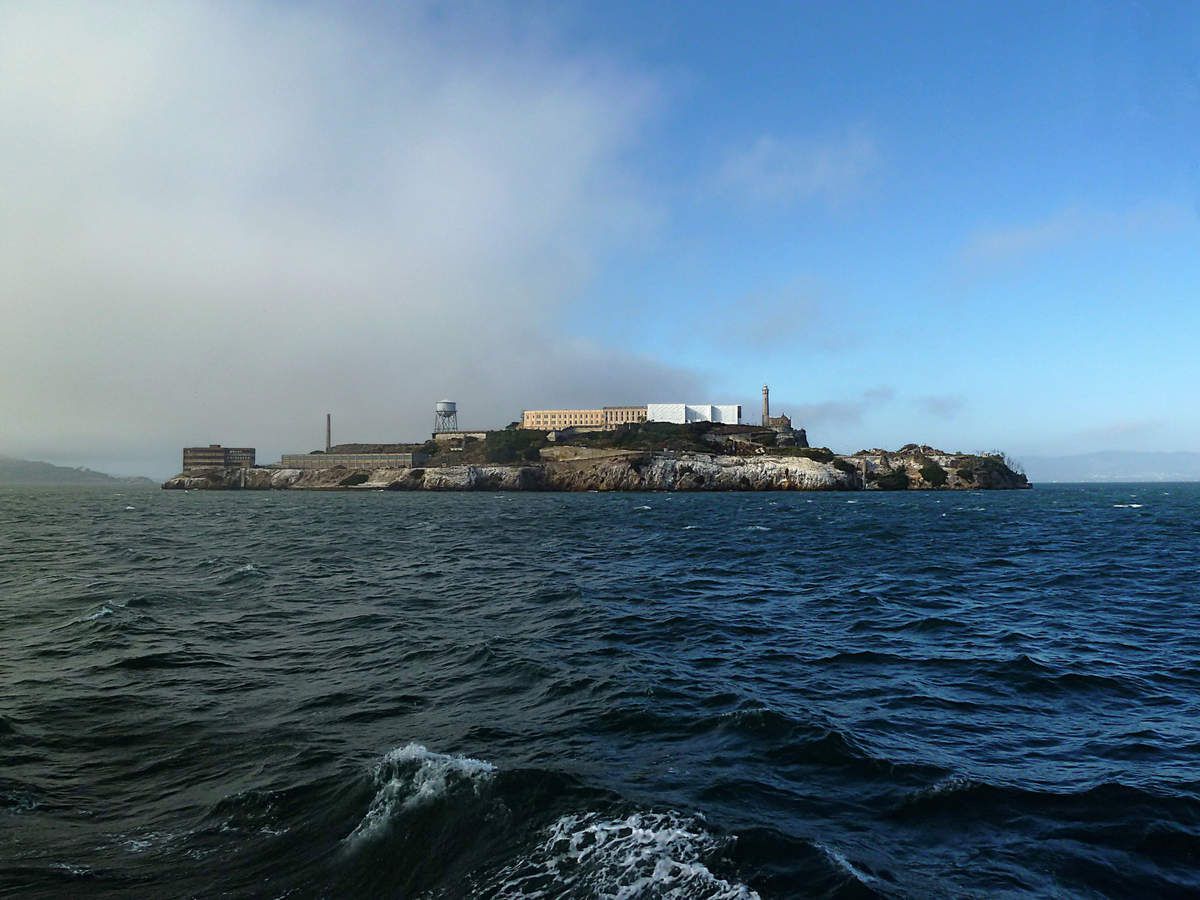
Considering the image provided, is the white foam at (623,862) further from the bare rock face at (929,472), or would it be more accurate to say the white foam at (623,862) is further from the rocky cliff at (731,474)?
the bare rock face at (929,472)

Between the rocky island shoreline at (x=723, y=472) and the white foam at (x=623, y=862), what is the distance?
532ft

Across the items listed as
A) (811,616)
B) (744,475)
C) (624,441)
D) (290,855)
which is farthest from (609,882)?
(624,441)

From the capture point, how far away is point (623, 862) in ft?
28.3

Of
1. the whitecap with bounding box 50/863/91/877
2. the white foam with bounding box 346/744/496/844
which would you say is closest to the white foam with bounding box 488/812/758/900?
the white foam with bounding box 346/744/496/844

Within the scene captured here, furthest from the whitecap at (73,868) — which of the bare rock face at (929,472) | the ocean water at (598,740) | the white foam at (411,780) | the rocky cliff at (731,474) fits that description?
the bare rock face at (929,472)

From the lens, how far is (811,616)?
2470 centimetres

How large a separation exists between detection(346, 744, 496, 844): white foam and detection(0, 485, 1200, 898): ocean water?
0.16 feet

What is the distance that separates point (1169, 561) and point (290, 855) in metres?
47.1

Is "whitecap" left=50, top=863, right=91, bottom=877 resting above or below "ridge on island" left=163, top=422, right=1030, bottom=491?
below

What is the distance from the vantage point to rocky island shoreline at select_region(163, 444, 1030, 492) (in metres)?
172

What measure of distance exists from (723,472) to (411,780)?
16529 cm

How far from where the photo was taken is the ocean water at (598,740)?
343 inches

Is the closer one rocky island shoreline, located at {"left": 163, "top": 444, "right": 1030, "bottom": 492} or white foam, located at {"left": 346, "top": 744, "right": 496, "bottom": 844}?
white foam, located at {"left": 346, "top": 744, "right": 496, "bottom": 844}

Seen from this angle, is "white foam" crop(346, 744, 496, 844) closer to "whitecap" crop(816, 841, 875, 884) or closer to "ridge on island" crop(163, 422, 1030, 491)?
"whitecap" crop(816, 841, 875, 884)
